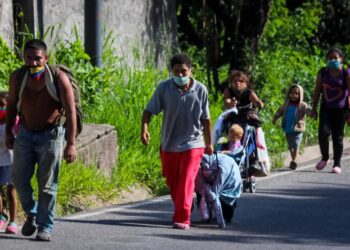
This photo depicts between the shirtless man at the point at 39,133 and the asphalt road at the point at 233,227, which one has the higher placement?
the shirtless man at the point at 39,133

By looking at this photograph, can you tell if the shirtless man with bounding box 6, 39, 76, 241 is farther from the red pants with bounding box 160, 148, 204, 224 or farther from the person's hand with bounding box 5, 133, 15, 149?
the red pants with bounding box 160, 148, 204, 224

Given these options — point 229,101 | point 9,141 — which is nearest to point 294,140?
point 229,101

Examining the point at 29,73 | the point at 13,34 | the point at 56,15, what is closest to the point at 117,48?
the point at 56,15

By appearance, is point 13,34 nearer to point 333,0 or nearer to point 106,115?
point 106,115

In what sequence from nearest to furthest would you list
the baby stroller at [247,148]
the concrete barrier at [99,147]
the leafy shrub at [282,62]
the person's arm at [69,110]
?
the person's arm at [69,110]
the concrete barrier at [99,147]
the baby stroller at [247,148]
the leafy shrub at [282,62]

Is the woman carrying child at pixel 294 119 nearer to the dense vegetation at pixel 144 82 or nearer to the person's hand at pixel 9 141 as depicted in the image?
the dense vegetation at pixel 144 82

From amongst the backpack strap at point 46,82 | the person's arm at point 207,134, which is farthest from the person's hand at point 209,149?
the backpack strap at point 46,82

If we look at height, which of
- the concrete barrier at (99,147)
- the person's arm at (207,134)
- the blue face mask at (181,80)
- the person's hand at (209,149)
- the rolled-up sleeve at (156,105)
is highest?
the blue face mask at (181,80)

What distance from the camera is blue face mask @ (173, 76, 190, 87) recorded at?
36.4 feet

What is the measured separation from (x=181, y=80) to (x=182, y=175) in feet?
2.83

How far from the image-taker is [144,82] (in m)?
16.9

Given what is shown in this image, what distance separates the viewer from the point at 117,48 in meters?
18.5

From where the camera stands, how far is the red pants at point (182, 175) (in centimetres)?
1105

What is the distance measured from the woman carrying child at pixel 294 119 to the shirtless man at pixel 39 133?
302 inches
